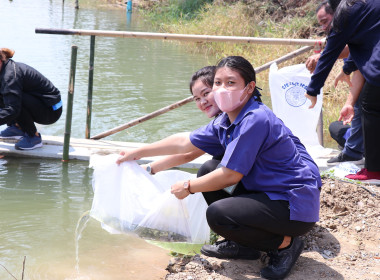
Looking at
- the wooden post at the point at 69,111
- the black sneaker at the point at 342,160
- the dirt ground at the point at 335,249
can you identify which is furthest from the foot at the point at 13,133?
the black sneaker at the point at 342,160

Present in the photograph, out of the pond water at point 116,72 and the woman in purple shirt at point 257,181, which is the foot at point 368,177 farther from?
the pond water at point 116,72

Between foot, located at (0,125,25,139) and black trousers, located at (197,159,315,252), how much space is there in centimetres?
279

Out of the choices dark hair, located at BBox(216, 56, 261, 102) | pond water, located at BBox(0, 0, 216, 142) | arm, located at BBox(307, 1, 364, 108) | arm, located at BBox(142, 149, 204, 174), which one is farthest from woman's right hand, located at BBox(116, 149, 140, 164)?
pond water, located at BBox(0, 0, 216, 142)

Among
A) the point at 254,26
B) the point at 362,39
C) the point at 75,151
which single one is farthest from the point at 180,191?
the point at 254,26

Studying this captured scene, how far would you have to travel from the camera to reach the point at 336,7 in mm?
3357

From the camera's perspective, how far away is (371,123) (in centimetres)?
331

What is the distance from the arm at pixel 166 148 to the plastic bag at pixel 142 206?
2.0 inches

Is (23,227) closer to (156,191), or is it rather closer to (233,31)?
(156,191)

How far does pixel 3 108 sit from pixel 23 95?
0.22m

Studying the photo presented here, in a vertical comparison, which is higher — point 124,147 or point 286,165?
point 286,165

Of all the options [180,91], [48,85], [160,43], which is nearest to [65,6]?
[160,43]

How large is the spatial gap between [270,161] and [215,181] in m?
0.27

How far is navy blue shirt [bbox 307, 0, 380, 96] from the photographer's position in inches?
123

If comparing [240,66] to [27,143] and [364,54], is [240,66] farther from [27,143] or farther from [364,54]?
[27,143]
